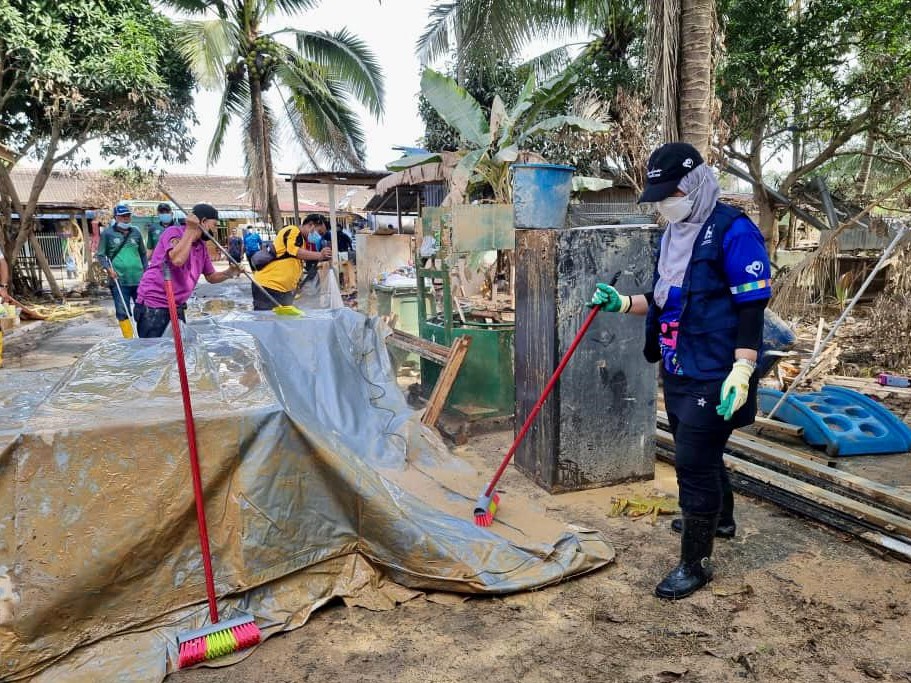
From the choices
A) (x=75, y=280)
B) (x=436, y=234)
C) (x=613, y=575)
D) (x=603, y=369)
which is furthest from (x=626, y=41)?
(x=75, y=280)

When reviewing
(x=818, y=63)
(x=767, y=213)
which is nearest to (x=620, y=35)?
(x=818, y=63)

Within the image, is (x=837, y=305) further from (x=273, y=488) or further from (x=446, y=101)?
(x=273, y=488)

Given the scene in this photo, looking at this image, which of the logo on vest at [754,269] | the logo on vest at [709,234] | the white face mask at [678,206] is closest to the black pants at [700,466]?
the logo on vest at [754,269]

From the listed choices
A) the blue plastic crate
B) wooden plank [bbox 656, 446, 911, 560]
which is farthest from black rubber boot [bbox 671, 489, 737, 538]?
the blue plastic crate

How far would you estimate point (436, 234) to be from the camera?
5.62 meters

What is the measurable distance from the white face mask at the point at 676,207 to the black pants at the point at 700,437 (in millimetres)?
728

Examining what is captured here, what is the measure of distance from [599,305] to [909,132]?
12.1 meters

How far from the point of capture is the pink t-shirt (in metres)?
5.05

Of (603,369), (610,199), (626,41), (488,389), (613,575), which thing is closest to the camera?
(613,575)

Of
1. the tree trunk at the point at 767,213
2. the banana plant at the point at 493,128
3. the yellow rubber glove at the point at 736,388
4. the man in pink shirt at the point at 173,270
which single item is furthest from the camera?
the tree trunk at the point at 767,213

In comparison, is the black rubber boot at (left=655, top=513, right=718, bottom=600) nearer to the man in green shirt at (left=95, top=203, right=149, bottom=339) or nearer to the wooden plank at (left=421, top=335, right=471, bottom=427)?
the wooden plank at (left=421, top=335, right=471, bottom=427)

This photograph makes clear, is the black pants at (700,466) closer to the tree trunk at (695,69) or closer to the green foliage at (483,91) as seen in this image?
the tree trunk at (695,69)

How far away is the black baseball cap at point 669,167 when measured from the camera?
8.93 ft

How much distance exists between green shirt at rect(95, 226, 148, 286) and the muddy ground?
6.50 meters
